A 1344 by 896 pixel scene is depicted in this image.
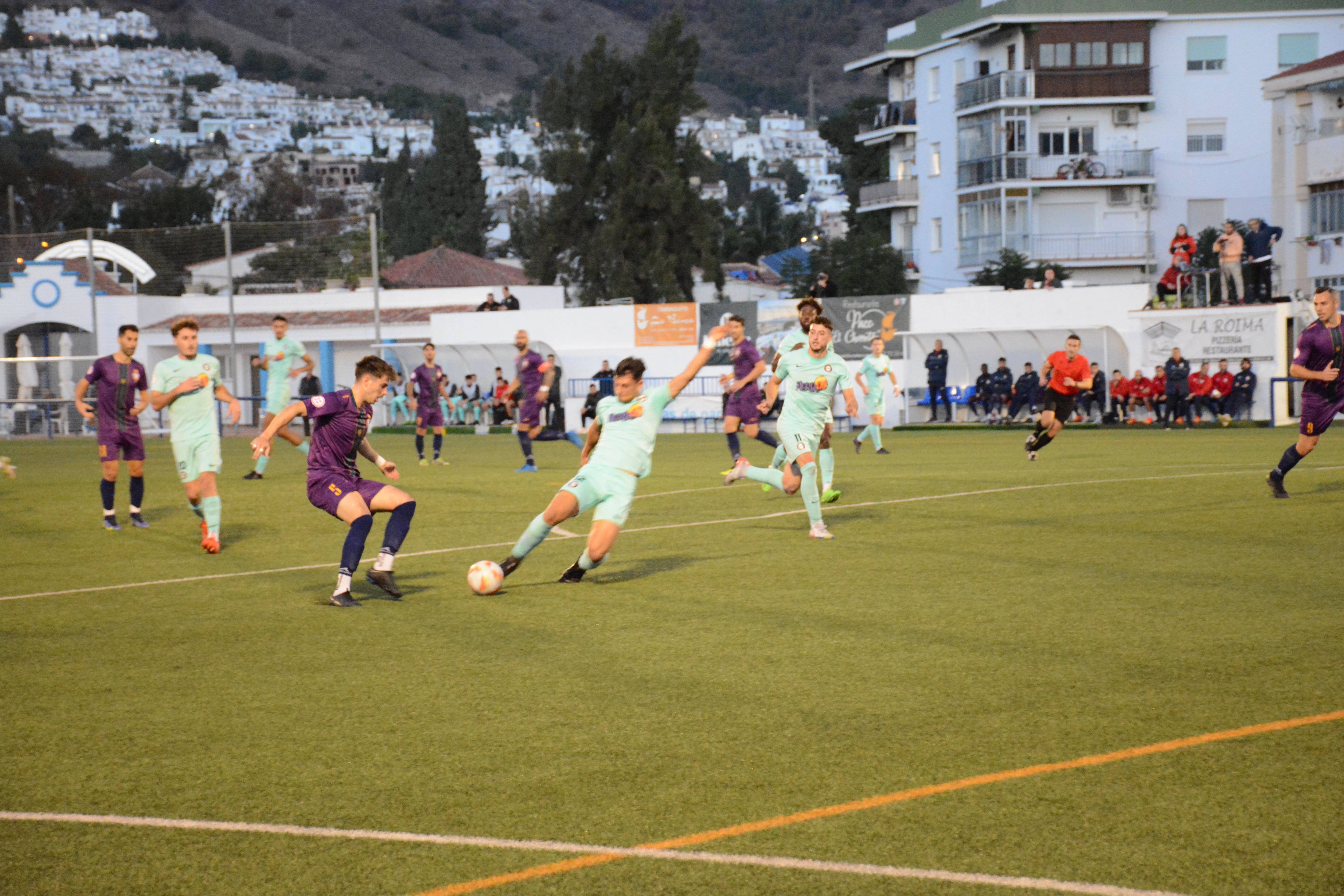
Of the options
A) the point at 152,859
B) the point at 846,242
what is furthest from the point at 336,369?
the point at 152,859

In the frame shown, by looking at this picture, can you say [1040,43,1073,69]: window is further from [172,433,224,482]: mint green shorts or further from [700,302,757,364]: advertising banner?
[172,433,224,482]: mint green shorts

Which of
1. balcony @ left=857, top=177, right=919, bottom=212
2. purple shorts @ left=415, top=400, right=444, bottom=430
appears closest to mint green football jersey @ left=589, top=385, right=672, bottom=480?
purple shorts @ left=415, top=400, right=444, bottom=430

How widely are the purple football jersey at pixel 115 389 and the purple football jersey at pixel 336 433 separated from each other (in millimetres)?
4920

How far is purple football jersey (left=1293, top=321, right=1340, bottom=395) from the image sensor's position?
1258cm

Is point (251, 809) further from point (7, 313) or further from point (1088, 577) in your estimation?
point (7, 313)

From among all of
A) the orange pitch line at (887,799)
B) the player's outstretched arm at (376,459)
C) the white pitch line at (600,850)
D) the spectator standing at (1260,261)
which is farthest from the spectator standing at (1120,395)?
the white pitch line at (600,850)

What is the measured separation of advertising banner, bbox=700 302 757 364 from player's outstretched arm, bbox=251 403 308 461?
25762 mm

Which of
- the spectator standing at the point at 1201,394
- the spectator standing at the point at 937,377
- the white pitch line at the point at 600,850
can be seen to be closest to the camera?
the white pitch line at the point at 600,850

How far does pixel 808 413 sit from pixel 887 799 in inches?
288

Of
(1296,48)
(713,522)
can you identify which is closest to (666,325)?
(713,522)

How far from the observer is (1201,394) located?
30.1m

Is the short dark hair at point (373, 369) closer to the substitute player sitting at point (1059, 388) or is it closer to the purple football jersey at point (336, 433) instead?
the purple football jersey at point (336, 433)

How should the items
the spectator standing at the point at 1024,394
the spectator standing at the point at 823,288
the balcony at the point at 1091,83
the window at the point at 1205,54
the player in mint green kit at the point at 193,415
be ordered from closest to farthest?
the player in mint green kit at the point at 193,415, the spectator standing at the point at 823,288, the spectator standing at the point at 1024,394, the balcony at the point at 1091,83, the window at the point at 1205,54

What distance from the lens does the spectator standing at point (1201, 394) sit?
30.0 m
